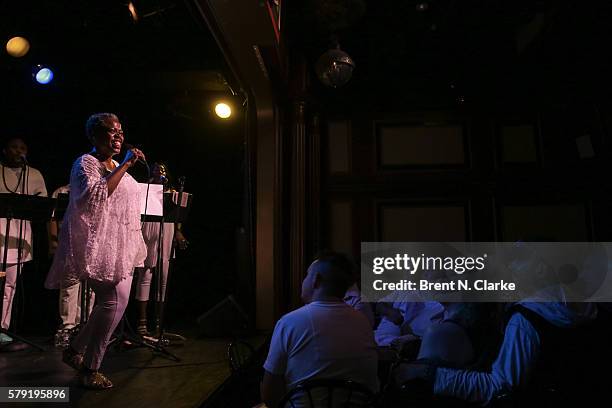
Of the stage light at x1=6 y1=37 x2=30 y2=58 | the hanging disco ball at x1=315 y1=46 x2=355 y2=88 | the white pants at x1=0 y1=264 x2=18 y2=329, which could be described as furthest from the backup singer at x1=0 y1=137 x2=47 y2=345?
the hanging disco ball at x1=315 y1=46 x2=355 y2=88

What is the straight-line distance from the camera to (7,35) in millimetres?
4508

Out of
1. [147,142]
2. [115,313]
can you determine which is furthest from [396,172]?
[115,313]

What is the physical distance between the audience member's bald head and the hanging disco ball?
3.15 metres

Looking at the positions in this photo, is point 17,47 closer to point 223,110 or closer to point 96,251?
point 223,110

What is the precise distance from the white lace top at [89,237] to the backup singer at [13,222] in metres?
1.99

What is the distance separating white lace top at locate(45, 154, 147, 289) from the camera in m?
2.38

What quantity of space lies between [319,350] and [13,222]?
3.51 meters

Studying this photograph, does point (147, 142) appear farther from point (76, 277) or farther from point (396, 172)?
point (76, 277)

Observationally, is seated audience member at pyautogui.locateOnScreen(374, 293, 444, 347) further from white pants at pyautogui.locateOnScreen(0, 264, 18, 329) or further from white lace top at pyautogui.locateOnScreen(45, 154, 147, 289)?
white pants at pyautogui.locateOnScreen(0, 264, 18, 329)

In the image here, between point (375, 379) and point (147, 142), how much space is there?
4.81 metres

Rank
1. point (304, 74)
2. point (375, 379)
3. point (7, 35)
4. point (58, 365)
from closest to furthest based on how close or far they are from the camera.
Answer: point (375, 379) < point (58, 365) < point (7, 35) < point (304, 74)

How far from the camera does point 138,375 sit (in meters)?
2.90

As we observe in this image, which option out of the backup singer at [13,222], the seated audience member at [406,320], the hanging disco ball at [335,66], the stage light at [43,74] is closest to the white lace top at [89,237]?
the seated audience member at [406,320]

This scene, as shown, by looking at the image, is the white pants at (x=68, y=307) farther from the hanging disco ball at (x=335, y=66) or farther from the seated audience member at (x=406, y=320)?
the hanging disco ball at (x=335, y=66)
